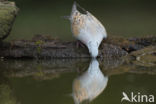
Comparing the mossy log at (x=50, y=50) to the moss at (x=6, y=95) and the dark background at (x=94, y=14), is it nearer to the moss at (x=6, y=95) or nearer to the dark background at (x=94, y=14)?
the dark background at (x=94, y=14)

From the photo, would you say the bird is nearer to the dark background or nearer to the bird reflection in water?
the bird reflection in water

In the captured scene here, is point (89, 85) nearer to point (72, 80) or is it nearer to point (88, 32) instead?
point (72, 80)

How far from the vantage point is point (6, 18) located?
583 cm

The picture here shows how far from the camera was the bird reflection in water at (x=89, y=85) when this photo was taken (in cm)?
408

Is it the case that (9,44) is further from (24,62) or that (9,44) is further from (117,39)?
(117,39)

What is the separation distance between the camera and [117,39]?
6.23 metres

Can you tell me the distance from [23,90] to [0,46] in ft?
5.77

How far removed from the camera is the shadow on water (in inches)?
160

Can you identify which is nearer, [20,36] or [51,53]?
[51,53]

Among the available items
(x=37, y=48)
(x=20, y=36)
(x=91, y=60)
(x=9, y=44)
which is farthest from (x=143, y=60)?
(x=20, y=36)

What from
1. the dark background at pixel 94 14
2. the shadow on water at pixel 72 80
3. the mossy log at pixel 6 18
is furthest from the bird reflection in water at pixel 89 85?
the dark background at pixel 94 14

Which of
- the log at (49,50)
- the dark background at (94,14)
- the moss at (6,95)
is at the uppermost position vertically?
the dark background at (94,14)

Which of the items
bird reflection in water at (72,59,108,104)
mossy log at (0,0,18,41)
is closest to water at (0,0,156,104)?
bird reflection in water at (72,59,108,104)

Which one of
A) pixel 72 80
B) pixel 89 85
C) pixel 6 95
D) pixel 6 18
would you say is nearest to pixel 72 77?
pixel 72 80
